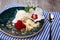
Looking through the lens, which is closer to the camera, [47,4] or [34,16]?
[34,16]

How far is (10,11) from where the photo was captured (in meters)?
1.28

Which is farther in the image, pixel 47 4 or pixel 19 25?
pixel 47 4

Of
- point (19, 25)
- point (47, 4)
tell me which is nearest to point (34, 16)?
point (19, 25)

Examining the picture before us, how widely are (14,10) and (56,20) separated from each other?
324 mm

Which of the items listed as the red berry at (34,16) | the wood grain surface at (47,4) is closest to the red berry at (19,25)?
the red berry at (34,16)

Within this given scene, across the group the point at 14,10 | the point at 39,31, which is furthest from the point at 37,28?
the point at 14,10

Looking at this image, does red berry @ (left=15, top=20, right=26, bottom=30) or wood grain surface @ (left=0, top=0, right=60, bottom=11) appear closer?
red berry @ (left=15, top=20, right=26, bottom=30)

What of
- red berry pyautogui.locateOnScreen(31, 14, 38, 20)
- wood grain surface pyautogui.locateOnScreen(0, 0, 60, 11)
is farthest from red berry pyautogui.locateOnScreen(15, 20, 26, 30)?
wood grain surface pyautogui.locateOnScreen(0, 0, 60, 11)

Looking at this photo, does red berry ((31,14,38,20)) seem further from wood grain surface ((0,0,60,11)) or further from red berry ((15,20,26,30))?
wood grain surface ((0,0,60,11))

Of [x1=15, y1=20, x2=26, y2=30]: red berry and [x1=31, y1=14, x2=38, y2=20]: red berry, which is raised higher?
[x1=31, y1=14, x2=38, y2=20]: red berry

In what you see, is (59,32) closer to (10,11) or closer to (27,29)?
(27,29)

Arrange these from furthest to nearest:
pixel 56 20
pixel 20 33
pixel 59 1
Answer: pixel 59 1, pixel 56 20, pixel 20 33

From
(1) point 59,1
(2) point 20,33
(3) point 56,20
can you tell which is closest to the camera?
(2) point 20,33

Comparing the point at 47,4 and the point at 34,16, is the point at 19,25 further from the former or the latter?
the point at 47,4
